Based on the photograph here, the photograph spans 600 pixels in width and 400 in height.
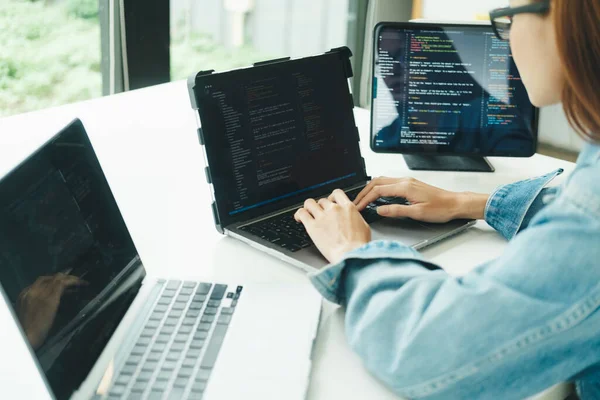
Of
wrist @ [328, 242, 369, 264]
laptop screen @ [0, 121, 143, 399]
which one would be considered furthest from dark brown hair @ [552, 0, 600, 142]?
laptop screen @ [0, 121, 143, 399]

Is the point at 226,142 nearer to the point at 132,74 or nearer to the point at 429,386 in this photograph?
the point at 429,386

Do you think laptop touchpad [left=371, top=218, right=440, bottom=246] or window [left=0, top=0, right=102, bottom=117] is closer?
laptop touchpad [left=371, top=218, right=440, bottom=246]

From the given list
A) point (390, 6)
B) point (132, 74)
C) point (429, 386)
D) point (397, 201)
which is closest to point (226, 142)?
point (397, 201)

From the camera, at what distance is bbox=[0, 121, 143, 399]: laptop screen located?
24.4 inches

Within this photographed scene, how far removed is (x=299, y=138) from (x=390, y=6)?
1573mm

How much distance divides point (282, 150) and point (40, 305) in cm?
56

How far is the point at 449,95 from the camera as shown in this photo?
1357 mm

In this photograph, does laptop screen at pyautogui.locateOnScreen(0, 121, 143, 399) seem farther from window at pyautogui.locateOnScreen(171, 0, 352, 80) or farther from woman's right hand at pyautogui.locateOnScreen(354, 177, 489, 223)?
window at pyautogui.locateOnScreen(171, 0, 352, 80)

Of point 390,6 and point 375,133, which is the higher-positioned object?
point 390,6

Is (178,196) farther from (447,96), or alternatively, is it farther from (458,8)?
(458,8)

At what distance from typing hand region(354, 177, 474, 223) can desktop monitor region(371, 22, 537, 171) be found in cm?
28

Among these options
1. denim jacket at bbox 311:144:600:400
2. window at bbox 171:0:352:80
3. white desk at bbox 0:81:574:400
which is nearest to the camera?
denim jacket at bbox 311:144:600:400

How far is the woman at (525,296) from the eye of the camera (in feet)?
1.94

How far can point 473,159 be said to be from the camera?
1.44 metres
